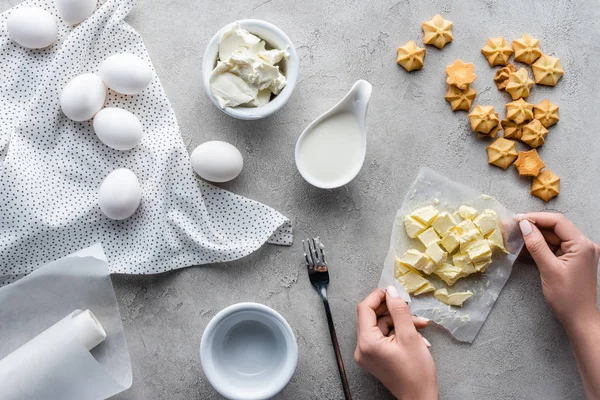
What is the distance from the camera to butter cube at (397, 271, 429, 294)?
1162 millimetres

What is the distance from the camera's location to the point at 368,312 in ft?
3.68

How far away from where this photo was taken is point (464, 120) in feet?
3.96

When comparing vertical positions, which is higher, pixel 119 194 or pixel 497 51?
pixel 497 51

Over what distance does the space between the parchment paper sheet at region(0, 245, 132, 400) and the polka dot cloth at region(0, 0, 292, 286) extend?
3 centimetres

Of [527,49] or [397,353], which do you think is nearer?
[397,353]

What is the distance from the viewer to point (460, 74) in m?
1.19

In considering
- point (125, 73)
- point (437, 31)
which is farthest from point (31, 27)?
point (437, 31)

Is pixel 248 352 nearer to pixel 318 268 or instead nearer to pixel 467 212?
pixel 318 268

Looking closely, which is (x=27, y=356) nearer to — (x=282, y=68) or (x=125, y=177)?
(x=125, y=177)

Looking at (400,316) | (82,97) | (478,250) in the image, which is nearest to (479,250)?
(478,250)

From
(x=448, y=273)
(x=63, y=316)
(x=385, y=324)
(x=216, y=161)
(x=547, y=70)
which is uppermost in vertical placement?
(x=547, y=70)

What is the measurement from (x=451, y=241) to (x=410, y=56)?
0.38 metres

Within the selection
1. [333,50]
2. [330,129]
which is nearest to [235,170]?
[330,129]

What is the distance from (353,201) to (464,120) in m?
0.28
